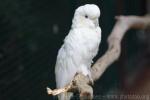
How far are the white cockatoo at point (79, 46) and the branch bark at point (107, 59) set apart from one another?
0.07 meters

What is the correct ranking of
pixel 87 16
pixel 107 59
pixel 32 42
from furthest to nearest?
pixel 32 42, pixel 107 59, pixel 87 16

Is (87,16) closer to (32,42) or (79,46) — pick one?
(79,46)

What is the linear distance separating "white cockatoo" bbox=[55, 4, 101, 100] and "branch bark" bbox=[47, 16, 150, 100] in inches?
2.7

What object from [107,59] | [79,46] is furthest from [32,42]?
[79,46]

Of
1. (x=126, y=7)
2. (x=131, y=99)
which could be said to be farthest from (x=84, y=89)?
(x=126, y=7)

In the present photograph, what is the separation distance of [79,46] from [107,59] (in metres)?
0.25

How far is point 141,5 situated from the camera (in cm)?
343

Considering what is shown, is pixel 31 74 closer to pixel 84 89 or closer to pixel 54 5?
pixel 54 5

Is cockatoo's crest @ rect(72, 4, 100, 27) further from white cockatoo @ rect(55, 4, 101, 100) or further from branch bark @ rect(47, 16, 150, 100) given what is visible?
branch bark @ rect(47, 16, 150, 100)

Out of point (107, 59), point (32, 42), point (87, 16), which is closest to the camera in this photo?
point (87, 16)

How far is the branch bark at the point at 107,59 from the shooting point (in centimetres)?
116

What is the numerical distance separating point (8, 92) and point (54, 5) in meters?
0.54

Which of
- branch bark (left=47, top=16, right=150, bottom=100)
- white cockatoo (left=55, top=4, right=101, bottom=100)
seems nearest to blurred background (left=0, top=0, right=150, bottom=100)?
branch bark (left=47, top=16, right=150, bottom=100)

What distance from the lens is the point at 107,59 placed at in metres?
1.58
